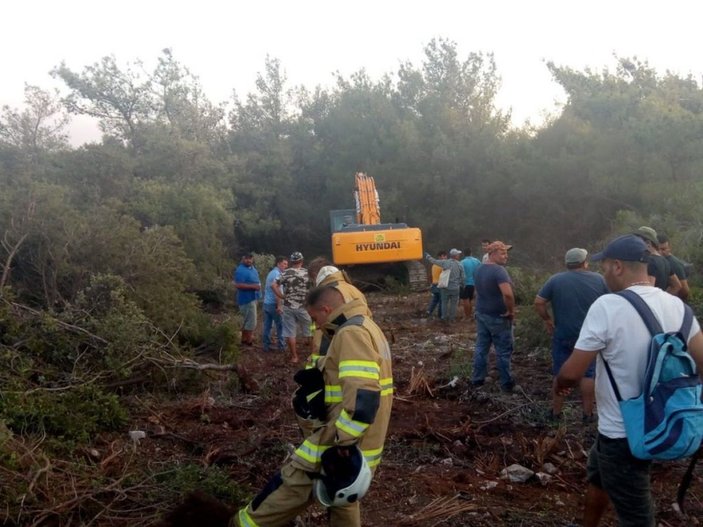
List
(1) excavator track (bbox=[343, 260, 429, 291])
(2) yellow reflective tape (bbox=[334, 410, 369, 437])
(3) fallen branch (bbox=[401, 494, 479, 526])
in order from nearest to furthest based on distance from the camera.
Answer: (2) yellow reflective tape (bbox=[334, 410, 369, 437]), (3) fallen branch (bbox=[401, 494, 479, 526]), (1) excavator track (bbox=[343, 260, 429, 291])

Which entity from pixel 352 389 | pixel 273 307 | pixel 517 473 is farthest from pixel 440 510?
pixel 273 307

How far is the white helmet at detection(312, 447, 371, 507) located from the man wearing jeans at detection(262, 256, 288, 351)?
21.4ft

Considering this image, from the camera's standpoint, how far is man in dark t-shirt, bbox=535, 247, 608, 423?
549cm

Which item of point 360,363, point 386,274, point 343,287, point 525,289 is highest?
point 343,287

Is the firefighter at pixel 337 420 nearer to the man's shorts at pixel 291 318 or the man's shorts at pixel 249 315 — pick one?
the man's shorts at pixel 291 318

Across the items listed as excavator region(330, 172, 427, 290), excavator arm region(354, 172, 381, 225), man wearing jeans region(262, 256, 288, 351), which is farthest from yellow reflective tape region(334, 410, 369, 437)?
excavator arm region(354, 172, 381, 225)

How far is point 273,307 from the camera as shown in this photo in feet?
32.3

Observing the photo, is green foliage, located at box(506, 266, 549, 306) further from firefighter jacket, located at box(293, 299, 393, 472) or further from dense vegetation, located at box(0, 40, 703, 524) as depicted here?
firefighter jacket, located at box(293, 299, 393, 472)

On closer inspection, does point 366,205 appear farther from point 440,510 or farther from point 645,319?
point 645,319

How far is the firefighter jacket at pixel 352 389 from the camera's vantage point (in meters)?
2.92

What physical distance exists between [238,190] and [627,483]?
2271 cm

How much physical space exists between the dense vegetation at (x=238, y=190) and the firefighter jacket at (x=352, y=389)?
2386 mm

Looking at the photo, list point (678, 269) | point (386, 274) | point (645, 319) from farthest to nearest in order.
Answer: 1. point (386, 274)
2. point (678, 269)
3. point (645, 319)

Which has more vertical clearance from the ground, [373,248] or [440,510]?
[373,248]
